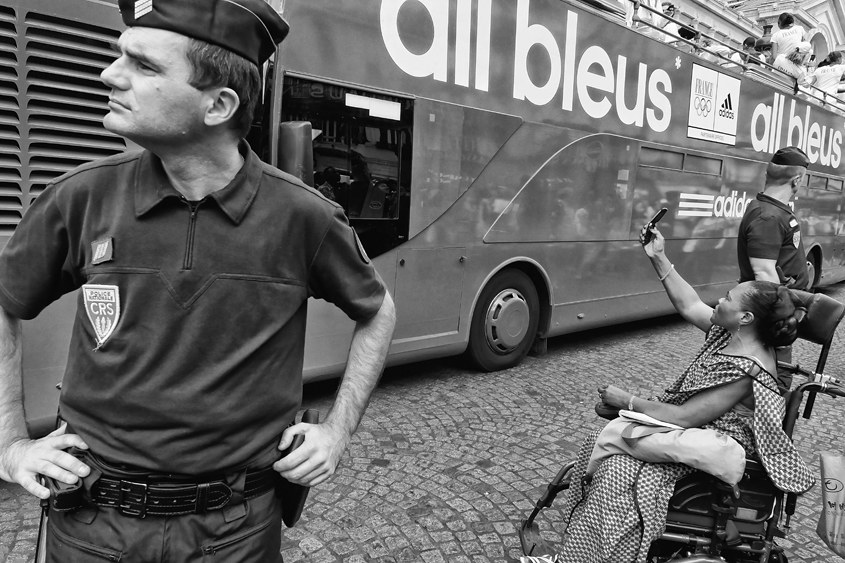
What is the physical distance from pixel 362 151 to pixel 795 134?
27.2 feet

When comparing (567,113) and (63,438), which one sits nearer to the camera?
(63,438)

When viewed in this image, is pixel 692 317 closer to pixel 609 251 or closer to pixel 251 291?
pixel 251 291

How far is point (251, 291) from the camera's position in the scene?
137cm

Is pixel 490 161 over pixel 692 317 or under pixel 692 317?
over

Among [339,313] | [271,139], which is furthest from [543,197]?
[271,139]

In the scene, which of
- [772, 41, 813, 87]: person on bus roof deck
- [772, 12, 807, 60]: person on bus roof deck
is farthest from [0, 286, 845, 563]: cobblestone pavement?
[772, 12, 807, 60]: person on bus roof deck

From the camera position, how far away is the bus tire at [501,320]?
6008 millimetres

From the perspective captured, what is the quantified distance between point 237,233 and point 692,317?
236 cm

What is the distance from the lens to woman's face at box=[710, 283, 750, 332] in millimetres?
2416

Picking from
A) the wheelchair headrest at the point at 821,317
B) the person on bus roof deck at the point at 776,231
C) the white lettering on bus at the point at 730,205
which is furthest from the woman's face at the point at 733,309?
the white lettering on bus at the point at 730,205

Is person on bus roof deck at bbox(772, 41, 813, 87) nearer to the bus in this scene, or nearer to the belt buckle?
the bus

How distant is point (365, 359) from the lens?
1637 mm

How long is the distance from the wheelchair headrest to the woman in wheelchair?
5 centimetres

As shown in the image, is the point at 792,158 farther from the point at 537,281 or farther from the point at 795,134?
the point at 795,134
